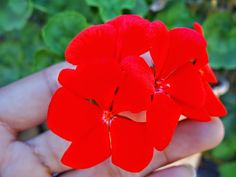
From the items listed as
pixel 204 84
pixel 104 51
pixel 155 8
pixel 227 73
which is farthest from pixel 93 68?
pixel 227 73

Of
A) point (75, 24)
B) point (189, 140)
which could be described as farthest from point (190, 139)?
point (75, 24)

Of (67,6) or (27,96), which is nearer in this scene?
(27,96)

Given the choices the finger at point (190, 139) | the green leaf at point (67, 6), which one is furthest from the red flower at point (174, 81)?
the green leaf at point (67, 6)

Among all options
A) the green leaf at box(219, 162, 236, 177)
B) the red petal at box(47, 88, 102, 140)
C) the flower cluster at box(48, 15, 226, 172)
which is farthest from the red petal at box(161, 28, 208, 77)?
the green leaf at box(219, 162, 236, 177)

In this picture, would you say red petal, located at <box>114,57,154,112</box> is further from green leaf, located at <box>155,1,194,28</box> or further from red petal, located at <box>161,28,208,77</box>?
green leaf, located at <box>155,1,194,28</box>

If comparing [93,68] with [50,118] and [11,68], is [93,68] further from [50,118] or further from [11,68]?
[11,68]

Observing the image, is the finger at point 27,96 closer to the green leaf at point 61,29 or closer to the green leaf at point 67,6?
the green leaf at point 61,29

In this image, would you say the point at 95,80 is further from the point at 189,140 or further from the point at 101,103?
the point at 189,140
